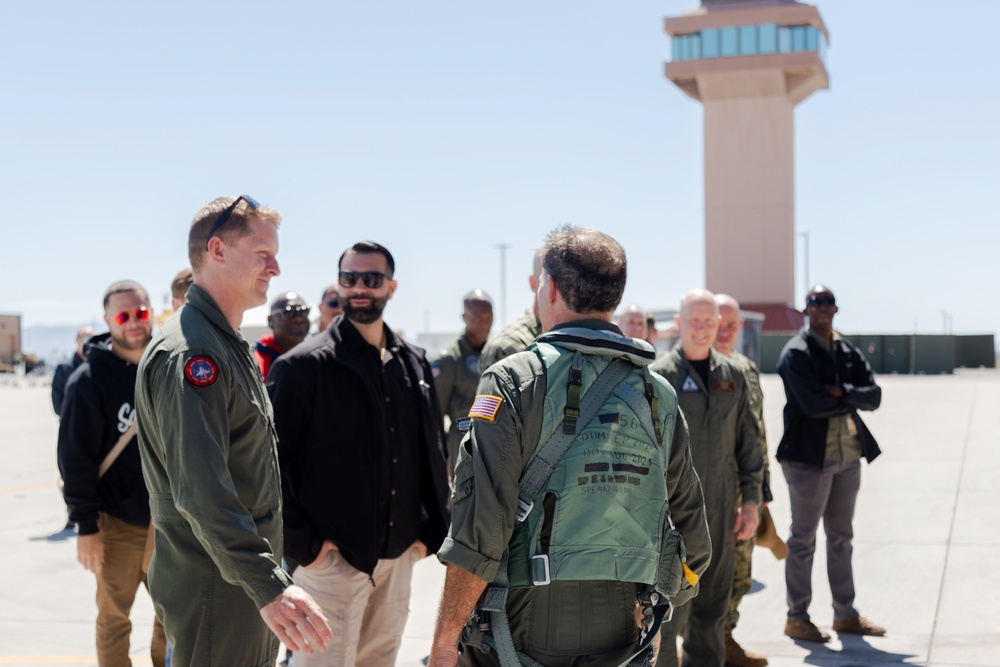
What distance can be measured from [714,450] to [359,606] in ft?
6.90

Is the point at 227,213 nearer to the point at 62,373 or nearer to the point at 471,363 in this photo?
the point at 471,363

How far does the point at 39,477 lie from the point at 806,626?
37.9ft

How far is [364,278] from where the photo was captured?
15.4 feet

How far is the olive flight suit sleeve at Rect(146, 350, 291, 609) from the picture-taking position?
9.01ft

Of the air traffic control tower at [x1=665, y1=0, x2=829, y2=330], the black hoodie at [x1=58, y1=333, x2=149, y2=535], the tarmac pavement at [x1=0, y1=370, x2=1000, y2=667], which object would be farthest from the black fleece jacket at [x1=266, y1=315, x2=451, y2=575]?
the air traffic control tower at [x1=665, y1=0, x2=829, y2=330]

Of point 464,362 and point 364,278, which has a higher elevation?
point 364,278

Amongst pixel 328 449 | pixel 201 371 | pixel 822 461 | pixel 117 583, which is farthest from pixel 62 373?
pixel 201 371

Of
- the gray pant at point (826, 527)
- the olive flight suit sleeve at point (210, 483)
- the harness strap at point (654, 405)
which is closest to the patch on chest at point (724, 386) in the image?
the gray pant at point (826, 527)

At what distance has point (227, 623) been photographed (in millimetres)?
2936

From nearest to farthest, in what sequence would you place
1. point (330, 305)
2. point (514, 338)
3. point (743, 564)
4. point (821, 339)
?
point (514, 338) → point (743, 564) → point (330, 305) → point (821, 339)

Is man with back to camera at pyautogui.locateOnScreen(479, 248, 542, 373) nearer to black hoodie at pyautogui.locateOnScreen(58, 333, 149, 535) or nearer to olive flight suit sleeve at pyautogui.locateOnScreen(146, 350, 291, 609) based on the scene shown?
black hoodie at pyautogui.locateOnScreen(58, 333, 149, 535)

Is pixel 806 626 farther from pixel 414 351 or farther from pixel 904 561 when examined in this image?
pixel 414 351

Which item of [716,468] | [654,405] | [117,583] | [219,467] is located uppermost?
[654,405]

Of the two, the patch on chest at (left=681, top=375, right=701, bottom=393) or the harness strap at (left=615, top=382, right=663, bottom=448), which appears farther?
the patch on chest at (left=681, top=375, right=701, bottom=393)
